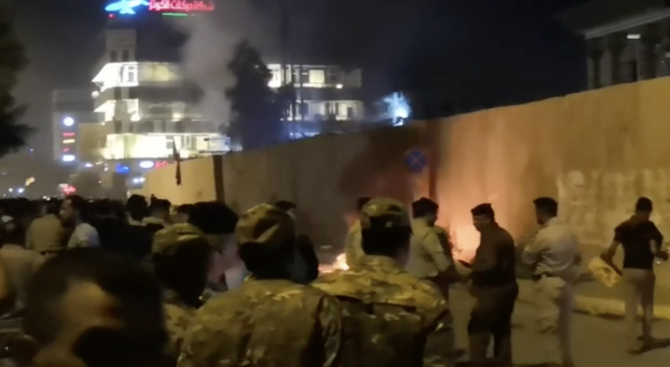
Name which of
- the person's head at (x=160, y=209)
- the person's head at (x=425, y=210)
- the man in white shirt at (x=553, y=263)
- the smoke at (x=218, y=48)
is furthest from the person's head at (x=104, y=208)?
the smoke at (x=218, y=48)

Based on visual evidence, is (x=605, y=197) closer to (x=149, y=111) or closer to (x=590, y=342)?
(x=590, y=342)

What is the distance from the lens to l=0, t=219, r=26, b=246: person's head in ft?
33.0

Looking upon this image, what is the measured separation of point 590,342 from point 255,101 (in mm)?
72197

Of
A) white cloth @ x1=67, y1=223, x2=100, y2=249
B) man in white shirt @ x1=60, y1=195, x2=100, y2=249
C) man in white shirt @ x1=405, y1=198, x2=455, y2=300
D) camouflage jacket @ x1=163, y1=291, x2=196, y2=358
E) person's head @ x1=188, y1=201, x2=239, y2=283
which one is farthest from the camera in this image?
man in white shirt @ x1=405, y1=198, x2=455, y2=300

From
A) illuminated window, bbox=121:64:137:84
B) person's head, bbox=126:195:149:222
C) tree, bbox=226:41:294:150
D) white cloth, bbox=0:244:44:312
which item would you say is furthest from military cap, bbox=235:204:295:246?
illuminated window, bbox=121:64:137:84

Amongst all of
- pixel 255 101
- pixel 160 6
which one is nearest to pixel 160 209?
pixel 255 101

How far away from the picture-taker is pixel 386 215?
4.50 m

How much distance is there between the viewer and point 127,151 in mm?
116312

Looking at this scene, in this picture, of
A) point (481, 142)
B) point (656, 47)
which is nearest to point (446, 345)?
point (481, 142)

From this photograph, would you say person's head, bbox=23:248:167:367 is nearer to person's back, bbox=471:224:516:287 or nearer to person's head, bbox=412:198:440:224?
person's back, bbox=471:224:516:287

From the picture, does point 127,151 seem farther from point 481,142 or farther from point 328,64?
point 481,142

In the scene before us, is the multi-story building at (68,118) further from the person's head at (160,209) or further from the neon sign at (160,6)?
the person's head at (160,209)

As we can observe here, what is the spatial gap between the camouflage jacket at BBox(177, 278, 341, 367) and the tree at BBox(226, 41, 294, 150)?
7892 cm

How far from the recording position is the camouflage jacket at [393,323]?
163 inches
